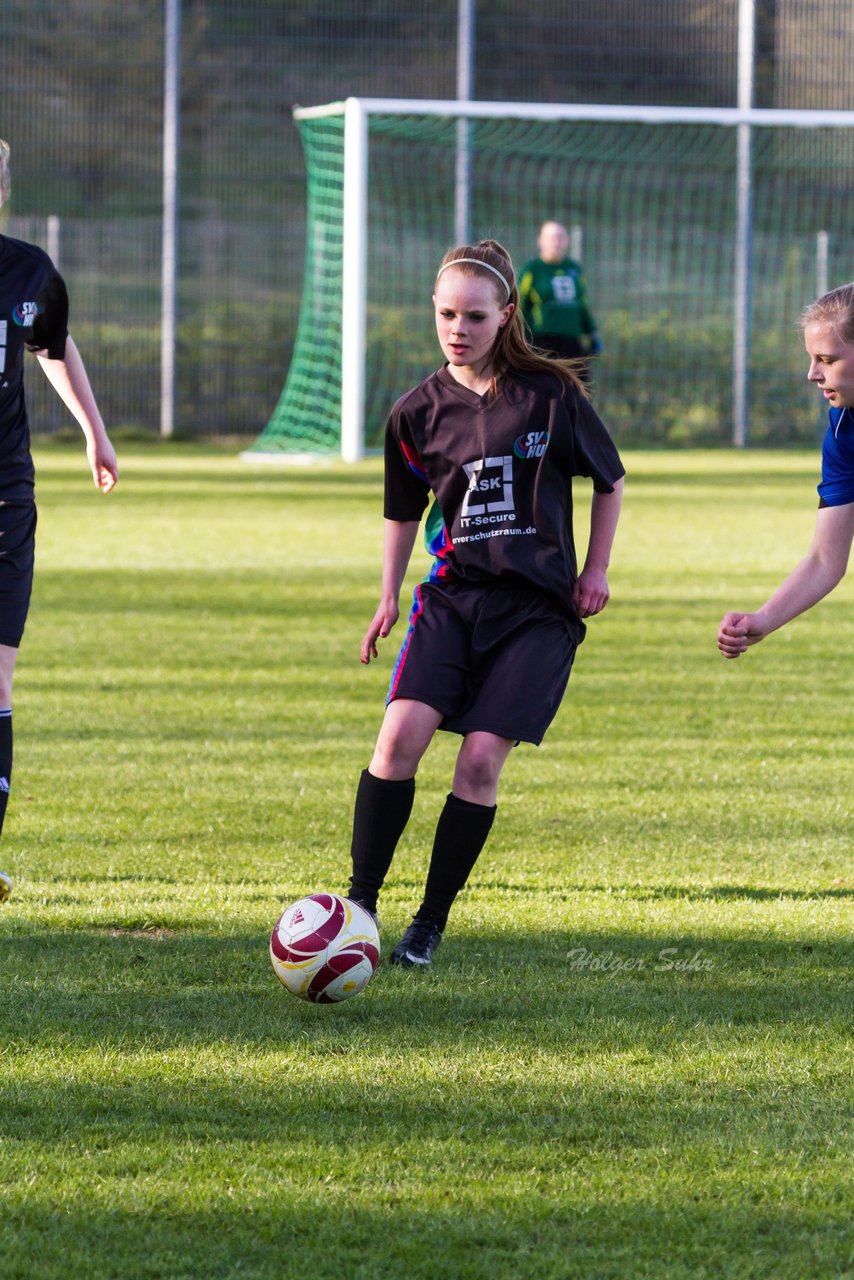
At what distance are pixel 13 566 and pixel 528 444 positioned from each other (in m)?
1.23

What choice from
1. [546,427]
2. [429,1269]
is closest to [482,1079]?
[429,1269]

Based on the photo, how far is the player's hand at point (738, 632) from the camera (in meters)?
3.90

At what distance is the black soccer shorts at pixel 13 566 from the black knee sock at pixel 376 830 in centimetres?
90

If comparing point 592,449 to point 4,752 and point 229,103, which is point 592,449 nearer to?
point 4,752

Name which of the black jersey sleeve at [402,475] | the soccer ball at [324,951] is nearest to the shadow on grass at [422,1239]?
the soccer ball at [324,951]

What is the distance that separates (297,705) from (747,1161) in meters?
4.57

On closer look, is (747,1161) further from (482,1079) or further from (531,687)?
(531,687)

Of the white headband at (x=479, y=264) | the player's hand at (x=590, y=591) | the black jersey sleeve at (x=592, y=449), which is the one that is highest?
the white headband at (x=479, y=264)

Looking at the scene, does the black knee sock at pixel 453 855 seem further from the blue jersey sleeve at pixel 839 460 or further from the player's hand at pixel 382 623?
the blue jersey sleeve at pixel 839 460

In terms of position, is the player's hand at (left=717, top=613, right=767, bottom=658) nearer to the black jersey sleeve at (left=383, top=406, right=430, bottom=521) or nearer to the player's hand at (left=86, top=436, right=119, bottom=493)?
the black jersey sleeve at (left=383, top=406, right=430, bottom=521)

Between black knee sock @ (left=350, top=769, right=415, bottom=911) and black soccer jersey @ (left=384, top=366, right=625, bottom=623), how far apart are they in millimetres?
504

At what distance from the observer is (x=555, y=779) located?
6.17 metres

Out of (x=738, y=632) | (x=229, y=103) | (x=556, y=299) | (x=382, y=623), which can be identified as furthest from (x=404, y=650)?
(x=229, y=103)

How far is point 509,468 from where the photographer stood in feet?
13.8
